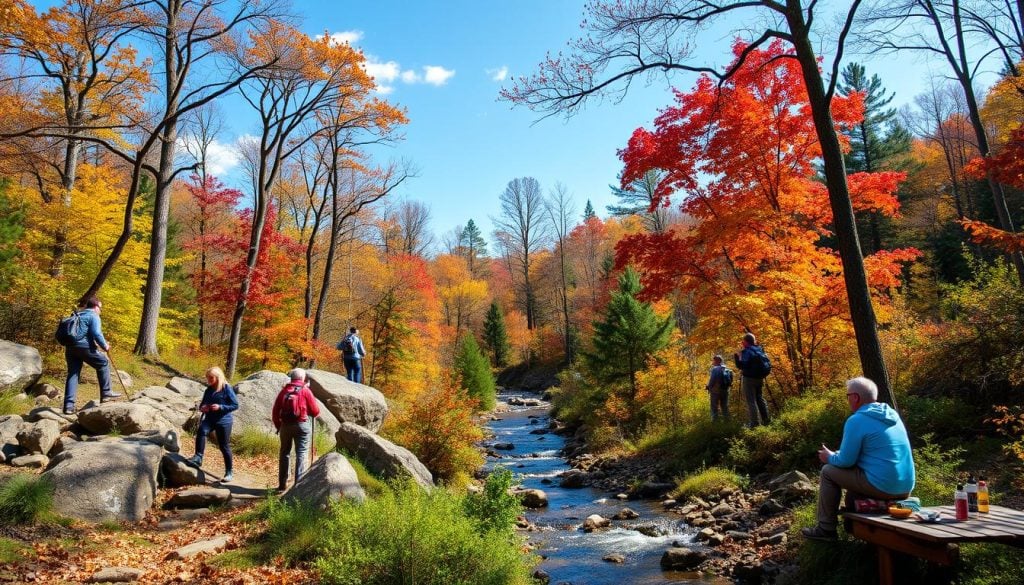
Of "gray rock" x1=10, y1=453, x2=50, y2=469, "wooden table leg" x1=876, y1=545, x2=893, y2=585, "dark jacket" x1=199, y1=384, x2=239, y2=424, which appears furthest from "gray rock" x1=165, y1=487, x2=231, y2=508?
"wooden table leg" x1=876, y1=545, x2=893, y2=585

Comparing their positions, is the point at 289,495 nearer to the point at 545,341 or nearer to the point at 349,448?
the point at 349,448

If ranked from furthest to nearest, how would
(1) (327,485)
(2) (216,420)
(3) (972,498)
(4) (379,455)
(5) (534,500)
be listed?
1. (5) (534,500)
2. (4) (379,455)
3. (2) (216,420)
4. (1) (327,485)
5. (3) (972,498)

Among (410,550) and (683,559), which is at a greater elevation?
(410,550)

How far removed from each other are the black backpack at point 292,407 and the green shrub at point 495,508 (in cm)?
277

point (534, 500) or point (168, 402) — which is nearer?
point (168, 402)

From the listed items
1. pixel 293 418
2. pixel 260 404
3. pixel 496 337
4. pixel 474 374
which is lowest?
pixel 293 418

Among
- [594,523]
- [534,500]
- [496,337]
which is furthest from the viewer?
[496,337]

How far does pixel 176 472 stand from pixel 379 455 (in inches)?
108

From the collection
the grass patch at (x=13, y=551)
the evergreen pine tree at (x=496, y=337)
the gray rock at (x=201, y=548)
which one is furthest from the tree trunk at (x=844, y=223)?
the evergreen pine tree at (x=496, y=337)

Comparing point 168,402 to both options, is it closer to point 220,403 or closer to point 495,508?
point 220,403

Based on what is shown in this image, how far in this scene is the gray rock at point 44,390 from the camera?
9.43m

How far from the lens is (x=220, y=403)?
8312mm

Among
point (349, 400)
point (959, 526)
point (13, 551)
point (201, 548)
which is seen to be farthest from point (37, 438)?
point (959, 526)

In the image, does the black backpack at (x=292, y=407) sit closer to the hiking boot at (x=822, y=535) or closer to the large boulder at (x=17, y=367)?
the large boulder at (x=17, y=367)
